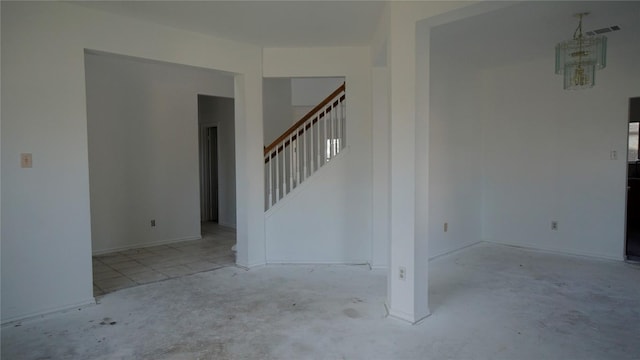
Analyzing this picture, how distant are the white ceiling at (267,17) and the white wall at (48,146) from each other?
0.29 meters

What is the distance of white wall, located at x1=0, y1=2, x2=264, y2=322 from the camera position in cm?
300

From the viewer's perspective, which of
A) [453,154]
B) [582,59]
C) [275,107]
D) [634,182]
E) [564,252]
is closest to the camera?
[582,59]

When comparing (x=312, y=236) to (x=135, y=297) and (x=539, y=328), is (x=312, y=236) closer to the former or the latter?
(x=135, y=297)

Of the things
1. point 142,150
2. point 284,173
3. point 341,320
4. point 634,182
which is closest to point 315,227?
point 284,173

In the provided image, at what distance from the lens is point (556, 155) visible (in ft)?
17.5

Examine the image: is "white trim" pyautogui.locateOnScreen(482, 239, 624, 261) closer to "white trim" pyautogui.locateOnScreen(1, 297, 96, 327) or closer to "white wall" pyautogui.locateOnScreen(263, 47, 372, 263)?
"white wall" pyautogui.locateOnScreen(263, 47, 372, 263)

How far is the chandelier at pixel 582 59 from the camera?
3557 mm

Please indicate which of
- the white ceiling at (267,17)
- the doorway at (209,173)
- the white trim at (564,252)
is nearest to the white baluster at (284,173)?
the white ceiling at (267,17)

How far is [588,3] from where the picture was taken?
3330mm

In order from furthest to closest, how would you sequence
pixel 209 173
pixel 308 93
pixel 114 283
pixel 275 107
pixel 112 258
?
pixel 308 93 → pixel 209 173 → pixel 275 107 → pixel 112 258 → pixel 114 283

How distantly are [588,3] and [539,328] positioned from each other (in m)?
2.74

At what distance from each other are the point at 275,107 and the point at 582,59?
4.76 metres

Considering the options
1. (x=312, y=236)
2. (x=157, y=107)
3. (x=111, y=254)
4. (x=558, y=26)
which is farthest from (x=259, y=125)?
(x=558, y=26)

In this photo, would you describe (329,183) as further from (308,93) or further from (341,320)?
(308,93)
